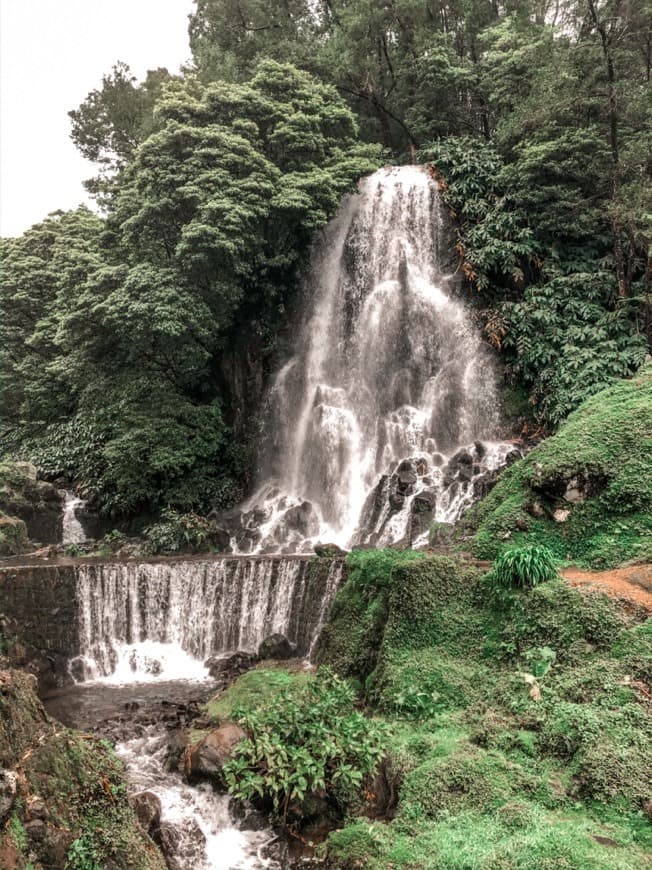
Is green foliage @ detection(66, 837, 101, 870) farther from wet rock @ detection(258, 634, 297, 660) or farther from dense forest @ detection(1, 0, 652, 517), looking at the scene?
dense forest @ detection(1, 0, 652, 517)

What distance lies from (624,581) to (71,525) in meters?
14.8

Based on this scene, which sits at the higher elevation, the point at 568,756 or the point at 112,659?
the point at 568,756

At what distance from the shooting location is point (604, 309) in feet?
48.1

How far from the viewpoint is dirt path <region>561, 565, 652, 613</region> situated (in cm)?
602

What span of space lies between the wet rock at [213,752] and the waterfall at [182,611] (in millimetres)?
3824

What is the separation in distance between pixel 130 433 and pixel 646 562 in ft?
41.0

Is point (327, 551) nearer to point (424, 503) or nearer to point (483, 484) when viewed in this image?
point (424, 503)

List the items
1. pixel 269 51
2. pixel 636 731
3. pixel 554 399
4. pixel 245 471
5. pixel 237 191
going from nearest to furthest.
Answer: pixel 636 731, pixel 554 399, pixel 237 191, pixel 245 471, pixel 269 51

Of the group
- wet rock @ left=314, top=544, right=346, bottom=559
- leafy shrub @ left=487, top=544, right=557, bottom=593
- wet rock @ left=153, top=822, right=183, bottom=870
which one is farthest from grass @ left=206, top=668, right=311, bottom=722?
leafy shrub @ left=487, top=544, right=557, bottom=593

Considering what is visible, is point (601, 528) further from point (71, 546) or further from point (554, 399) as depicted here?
point (71, 546)

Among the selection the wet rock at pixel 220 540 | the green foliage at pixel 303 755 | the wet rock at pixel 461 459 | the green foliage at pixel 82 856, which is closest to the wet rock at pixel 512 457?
the wet rock at pixel 461 459

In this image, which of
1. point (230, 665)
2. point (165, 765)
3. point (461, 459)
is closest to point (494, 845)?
point (165, 765)

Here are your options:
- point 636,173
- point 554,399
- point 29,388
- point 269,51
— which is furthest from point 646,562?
point 269,51

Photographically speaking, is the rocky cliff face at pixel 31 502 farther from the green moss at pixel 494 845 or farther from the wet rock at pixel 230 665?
the green moss at pixel 494 845
